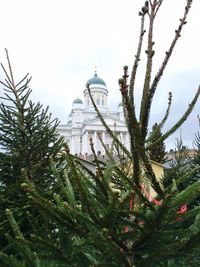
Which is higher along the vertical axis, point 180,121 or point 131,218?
point 180,121

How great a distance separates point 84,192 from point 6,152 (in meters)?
3.77

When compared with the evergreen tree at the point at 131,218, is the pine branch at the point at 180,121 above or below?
above

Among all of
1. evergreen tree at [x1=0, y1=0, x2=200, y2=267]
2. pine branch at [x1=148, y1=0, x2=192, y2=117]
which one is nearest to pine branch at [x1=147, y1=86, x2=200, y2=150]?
evergreen tree at [x1=0, y1=0, x2=200, y2=267]

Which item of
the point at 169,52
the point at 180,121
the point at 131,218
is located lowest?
the point at 131,218

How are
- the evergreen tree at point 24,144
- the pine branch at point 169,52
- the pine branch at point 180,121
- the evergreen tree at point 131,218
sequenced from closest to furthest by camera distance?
the evergreen tree at point 131,218 → the pine branch at point 169,52 → the pine branch at point 180,121 → the evergreen tree at point 24,144

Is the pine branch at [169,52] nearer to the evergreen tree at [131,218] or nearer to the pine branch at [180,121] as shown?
the evergreen tree at [131,218]

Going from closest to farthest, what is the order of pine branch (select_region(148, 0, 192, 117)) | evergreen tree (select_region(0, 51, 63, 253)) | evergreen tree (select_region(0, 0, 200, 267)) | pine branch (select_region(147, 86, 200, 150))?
1. evergreen tree (select_region(0, 0, 200, 267))
2. pine branch (select_region(148, 0, 192, 117))
3. pine branch (select_region(147, 86, 200, 150))
4. evergreen tree (select_region(0, 51, 63, 253))

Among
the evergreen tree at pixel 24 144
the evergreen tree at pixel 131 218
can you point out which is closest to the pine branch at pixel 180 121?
the evergreen tree at pixel 131 218

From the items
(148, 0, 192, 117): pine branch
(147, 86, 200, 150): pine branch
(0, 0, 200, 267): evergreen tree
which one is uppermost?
(148, 0, 192, 117): pine branch

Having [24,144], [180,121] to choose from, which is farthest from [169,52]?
[24,144]

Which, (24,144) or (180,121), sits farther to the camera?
(24,144)

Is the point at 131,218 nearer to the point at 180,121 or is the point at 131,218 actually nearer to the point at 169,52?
the point at 180,121

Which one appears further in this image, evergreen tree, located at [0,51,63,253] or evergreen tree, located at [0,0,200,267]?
evergreen tree, located at [0,51,63,253]

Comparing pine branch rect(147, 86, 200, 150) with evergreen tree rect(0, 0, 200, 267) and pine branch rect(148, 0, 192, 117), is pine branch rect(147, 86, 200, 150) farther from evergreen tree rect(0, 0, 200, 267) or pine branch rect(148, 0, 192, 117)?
pine branch rect(148, 0, 192, 117)
